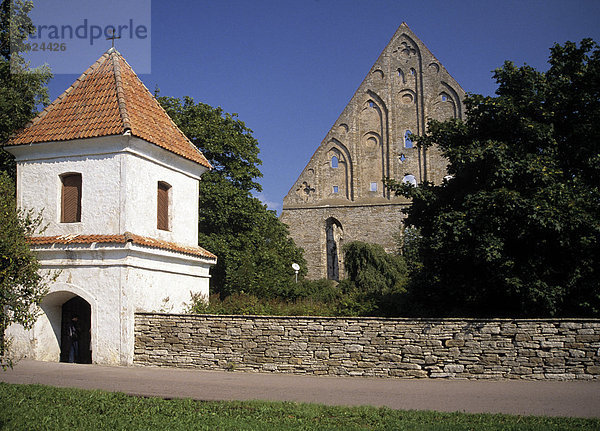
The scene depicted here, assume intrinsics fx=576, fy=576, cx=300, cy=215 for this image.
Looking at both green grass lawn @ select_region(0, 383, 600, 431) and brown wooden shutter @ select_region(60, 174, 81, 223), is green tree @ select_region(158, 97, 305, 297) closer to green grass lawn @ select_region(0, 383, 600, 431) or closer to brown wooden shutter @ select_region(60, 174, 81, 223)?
brown wooden shutter @ select_region(60, 174, 81, 223)

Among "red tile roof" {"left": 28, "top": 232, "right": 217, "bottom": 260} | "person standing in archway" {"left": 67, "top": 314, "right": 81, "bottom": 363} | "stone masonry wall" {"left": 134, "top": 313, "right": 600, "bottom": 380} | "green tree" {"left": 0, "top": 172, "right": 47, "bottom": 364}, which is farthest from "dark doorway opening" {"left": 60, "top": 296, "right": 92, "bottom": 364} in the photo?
"green tree" {"left": 0, "top": 172, "right": 47, "bottom": 364}

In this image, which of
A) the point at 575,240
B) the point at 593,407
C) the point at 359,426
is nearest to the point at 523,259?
the point at 575,240

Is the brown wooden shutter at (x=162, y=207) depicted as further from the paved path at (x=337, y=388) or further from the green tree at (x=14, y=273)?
the green tree at (x=14, y=273)

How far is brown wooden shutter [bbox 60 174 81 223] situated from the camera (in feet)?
53.2

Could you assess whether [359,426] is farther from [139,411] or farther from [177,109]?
[177,109]

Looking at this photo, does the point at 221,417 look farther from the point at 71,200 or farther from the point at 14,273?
the point at 71,200

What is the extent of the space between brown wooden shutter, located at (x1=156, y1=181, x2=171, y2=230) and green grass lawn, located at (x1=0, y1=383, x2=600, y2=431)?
791 centimetres

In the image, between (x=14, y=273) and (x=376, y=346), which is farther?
(x=376, y=346)

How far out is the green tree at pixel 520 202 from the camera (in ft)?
47.4

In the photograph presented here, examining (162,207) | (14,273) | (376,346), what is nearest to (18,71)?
(162,207)

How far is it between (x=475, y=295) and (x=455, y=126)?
209 inches

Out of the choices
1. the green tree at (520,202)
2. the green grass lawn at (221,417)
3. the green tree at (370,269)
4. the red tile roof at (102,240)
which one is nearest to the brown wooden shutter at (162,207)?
the red tile roof at (102,240)

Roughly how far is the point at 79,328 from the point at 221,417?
9.41 meters

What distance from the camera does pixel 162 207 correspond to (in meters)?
17.4
